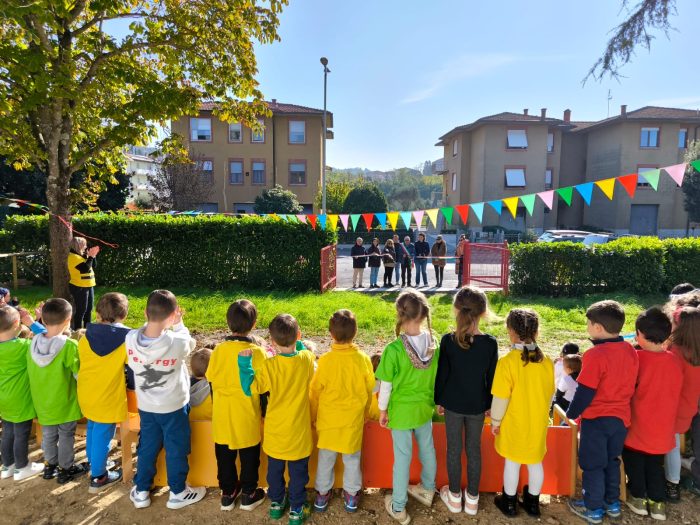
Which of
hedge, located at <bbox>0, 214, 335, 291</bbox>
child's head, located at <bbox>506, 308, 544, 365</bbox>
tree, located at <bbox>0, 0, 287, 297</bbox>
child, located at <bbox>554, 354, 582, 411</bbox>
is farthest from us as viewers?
hedge, located at <bbox>0, 214, 335, 291</bbox>

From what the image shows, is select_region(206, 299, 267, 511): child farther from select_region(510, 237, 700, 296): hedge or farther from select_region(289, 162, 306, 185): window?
select_region(289, 162, 306, 185): window

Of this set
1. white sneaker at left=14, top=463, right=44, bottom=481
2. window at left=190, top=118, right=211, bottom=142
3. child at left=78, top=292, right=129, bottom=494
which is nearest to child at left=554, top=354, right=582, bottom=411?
child at left=78, top=292, right=129, bottom=494

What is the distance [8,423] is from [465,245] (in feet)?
34.4

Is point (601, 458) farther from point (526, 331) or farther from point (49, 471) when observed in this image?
point (49, 471)

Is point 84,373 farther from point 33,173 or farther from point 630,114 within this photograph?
point 630,114

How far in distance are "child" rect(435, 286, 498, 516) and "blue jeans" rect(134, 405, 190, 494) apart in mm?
1786

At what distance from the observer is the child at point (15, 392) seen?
3.31 metres

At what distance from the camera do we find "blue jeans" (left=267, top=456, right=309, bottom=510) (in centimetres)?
299

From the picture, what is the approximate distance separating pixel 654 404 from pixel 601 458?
0.51 meters

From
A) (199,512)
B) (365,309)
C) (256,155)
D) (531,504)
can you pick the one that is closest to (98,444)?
(199,512)

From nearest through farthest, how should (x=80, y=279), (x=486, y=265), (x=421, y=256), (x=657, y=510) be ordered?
(x=657, y=510) → (x=80, y=279) → (x=486, y=265) → (x=421, y=256)

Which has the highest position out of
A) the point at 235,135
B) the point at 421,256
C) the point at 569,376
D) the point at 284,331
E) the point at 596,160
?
the point at 235,135

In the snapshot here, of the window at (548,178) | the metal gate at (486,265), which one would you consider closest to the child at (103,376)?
the metal gate at (486,265)

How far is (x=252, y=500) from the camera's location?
3.14m
